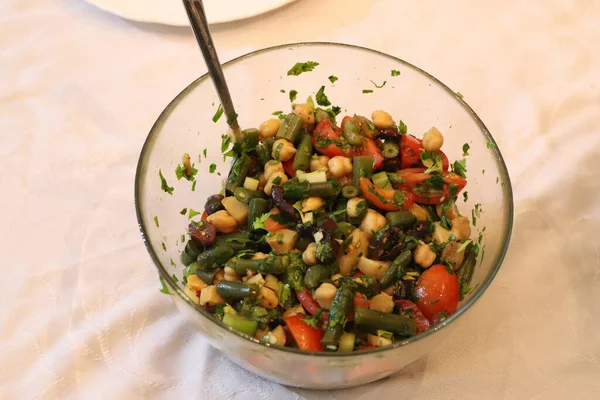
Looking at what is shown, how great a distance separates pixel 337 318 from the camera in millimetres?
913

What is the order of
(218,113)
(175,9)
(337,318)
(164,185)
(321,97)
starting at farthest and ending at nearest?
(175,9)
(321,97)
(218,113)
(164,185)
(337,318)

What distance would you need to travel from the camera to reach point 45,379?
1.07 metres

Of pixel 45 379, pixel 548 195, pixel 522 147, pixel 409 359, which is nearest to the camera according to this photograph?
pixel 409 359

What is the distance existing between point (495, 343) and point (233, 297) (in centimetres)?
56

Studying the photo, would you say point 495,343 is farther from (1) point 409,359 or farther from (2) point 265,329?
(2) point 265,329

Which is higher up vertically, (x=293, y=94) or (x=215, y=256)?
(x=293, y=94)

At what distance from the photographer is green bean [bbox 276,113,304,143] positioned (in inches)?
47.4

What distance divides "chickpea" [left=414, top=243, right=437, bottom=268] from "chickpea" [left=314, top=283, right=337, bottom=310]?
7.3 inches

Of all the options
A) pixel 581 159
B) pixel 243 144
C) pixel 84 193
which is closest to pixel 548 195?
pixel 581 159

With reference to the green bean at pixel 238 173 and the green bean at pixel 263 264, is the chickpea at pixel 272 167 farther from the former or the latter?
the green bean at pixel 263 264

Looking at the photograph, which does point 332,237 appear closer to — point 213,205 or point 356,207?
point 356,207

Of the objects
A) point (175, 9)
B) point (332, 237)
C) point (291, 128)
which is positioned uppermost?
point (175, 9)

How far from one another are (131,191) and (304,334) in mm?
674

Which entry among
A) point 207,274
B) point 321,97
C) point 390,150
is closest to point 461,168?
point 390,150
